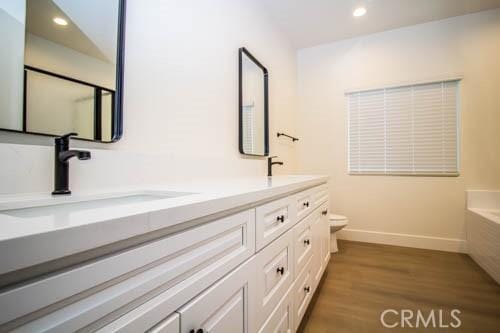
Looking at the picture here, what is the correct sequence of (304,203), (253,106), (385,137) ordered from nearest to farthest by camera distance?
(304,203)
(253,106)
(385,137)

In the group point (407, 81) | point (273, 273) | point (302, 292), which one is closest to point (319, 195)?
point (302, 292)

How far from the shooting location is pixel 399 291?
1.78m

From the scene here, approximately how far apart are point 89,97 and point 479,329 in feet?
7.60

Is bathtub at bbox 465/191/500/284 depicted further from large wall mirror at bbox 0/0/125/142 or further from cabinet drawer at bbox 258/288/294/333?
large wall mirror at bbox 0/0/125/142

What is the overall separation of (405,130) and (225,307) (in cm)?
288

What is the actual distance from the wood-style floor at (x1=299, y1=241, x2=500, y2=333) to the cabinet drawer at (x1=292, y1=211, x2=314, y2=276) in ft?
1.35

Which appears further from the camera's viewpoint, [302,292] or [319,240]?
[319,240]

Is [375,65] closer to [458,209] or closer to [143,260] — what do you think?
[458,209]

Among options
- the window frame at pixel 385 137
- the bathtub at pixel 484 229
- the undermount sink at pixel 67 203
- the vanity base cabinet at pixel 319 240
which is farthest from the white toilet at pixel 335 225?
the undermount sink at pixel 67 203

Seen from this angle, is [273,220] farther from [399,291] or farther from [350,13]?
[350,13]

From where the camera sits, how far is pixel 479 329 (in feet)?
4.47

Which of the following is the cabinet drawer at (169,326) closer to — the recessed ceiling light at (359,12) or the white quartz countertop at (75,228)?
the white quartz countertop at (75,228)

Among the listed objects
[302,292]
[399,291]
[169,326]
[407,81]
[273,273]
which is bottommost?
[399,291]

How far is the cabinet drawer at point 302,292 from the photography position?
1232 mm
